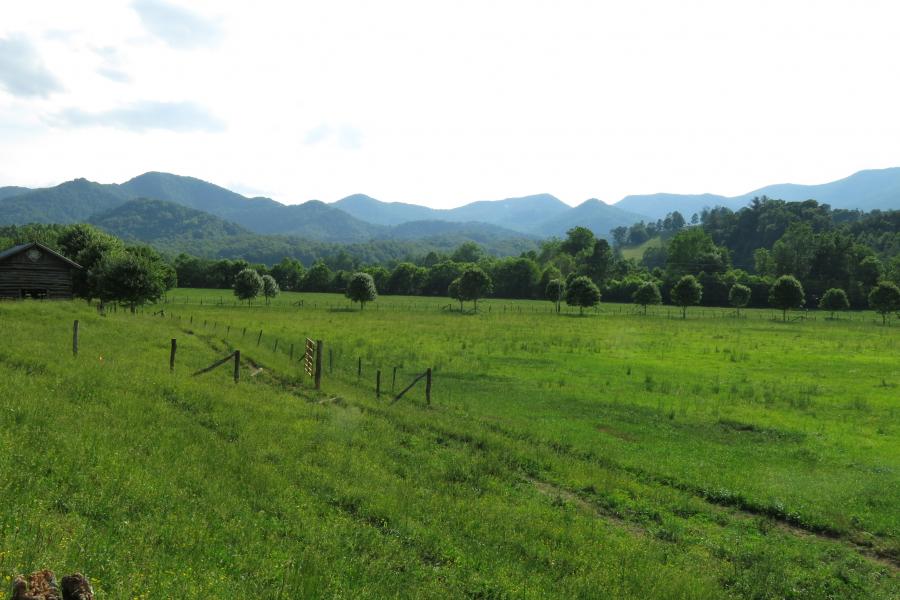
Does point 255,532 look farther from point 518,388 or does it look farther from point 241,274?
point 241,274

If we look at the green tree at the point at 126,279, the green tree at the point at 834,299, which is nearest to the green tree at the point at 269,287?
the green tree at the point at 126,279

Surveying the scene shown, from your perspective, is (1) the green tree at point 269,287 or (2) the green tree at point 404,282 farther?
(2) the green tree at point 404,282

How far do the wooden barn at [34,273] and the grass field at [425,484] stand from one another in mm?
26677

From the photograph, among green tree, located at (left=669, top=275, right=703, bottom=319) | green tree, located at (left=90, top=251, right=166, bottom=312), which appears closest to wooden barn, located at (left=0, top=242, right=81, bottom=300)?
green tree, located at (left=90, top=251, right=166, bottom=312)

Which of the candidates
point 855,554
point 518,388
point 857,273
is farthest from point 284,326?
point 857,273

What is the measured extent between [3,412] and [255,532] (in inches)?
307

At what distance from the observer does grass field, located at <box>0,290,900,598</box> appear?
849 cm

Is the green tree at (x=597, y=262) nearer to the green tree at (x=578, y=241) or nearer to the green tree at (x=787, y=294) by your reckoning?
the green tree at (x=578, y=241)

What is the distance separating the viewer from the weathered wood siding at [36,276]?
4962 cm

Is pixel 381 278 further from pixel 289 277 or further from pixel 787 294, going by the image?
pixel 787 294

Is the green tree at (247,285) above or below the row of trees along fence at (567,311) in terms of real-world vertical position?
above

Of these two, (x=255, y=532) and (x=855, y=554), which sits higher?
(x=255, y=532)

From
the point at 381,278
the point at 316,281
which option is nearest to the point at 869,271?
the point at 381,278

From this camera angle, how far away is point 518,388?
30.3 metres
